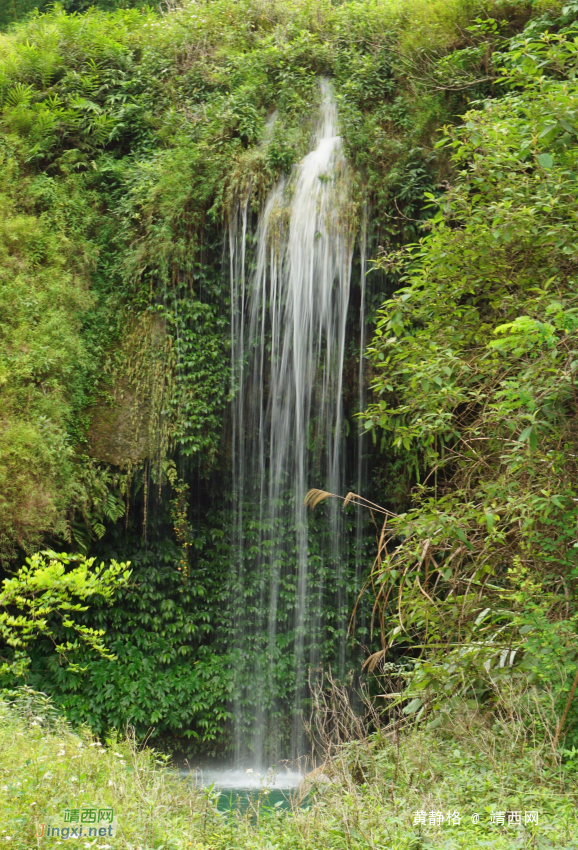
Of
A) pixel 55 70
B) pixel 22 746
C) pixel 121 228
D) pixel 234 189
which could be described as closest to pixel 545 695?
pixel 22 746

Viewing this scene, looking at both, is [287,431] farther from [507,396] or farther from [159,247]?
[507,396]

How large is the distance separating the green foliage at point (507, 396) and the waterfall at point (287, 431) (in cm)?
A: 315

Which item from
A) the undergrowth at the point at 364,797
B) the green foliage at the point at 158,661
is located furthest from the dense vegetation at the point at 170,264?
the undergrowth at the point at 364,797

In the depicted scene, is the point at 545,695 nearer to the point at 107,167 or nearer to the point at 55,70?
the point at 107,167

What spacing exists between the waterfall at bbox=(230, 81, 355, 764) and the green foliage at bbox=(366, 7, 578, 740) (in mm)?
3150

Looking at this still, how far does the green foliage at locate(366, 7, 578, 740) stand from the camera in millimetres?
4203

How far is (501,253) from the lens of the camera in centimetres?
512

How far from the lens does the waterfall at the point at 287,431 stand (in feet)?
28.3

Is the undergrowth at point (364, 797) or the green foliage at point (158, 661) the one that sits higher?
the undergrowth at point (364, 797)

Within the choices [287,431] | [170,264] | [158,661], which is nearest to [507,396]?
[287,431]

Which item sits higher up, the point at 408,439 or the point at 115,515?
A: the point at 408,439

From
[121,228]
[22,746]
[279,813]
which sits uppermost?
[121,228]

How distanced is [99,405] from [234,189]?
128 inches

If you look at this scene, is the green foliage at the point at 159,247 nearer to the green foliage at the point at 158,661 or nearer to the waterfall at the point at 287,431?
the green foliage at the point at 158,661
